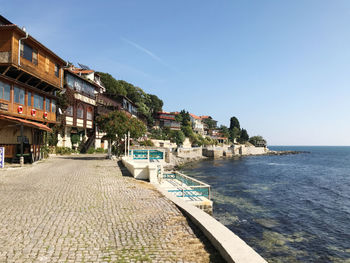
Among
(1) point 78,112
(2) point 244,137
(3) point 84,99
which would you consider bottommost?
(2) point 244,137

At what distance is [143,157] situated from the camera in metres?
24.8

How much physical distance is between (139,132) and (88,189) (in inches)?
806

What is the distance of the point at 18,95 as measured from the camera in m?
21.5

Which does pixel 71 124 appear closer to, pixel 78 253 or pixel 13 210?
pixel 13 210

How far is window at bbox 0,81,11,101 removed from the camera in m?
19.5

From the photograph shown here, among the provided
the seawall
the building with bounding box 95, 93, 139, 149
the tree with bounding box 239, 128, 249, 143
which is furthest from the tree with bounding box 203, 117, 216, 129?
the seawall

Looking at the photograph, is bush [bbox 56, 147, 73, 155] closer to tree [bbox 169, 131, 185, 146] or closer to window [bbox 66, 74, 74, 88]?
window [bbox 66, 74, 74, 88]

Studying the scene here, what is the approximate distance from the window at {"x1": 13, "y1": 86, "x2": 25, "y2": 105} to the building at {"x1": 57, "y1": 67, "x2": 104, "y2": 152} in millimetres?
13917

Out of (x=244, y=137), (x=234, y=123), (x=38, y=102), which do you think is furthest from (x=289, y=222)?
(x=234, y=123)

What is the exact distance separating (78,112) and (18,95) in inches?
703

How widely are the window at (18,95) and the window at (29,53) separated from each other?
319cm

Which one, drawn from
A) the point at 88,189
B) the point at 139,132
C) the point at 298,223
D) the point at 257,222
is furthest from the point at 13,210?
the point at 139,132

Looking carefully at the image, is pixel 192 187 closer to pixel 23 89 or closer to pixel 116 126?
pixel 116 126

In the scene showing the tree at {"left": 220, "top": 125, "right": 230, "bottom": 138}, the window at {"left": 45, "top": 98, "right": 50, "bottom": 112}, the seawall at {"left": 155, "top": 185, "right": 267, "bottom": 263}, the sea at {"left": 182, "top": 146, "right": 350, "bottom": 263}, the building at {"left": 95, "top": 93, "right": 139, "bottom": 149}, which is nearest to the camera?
the seawall at {"left": 155, "top": 185, "right": 267, "bottom": 263}
